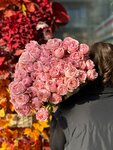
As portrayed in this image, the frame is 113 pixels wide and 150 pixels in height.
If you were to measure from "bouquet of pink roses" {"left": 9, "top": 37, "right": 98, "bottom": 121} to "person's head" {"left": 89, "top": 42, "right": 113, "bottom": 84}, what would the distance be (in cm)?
8

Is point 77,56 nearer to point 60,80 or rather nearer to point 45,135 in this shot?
point 60,80

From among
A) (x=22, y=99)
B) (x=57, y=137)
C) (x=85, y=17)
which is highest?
(x=85, y=17)

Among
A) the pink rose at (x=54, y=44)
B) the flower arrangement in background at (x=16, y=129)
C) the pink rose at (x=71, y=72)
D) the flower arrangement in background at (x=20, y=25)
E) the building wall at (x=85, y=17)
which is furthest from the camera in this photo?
the building wall at (x=85, y=17)

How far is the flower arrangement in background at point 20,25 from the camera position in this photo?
342cm

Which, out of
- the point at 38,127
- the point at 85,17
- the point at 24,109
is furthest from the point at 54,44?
the point at 85,17

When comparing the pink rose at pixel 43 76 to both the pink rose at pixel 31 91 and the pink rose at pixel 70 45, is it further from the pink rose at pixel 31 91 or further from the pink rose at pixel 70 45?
the pink rose at pixel 70 45

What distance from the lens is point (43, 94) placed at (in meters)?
2.62

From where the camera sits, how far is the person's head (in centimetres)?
272

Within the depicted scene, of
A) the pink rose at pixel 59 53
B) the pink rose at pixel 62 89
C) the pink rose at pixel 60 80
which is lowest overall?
the pink rose at pixel 62 89

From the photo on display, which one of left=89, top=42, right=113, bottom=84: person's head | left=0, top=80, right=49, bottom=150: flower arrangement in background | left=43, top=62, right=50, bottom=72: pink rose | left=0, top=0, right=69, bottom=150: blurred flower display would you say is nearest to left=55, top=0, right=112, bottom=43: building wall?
left=0, top=0, right=69, bottom=150: blurred flower display

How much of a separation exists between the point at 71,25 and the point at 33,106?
187 centimetres

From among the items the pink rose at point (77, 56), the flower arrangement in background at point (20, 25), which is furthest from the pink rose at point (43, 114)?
the flower arrangement in background at point (20, 25)

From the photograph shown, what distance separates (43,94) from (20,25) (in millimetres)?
934

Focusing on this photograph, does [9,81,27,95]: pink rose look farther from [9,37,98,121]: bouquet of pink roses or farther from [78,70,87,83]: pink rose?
[78,70,87,83]: pink rose
